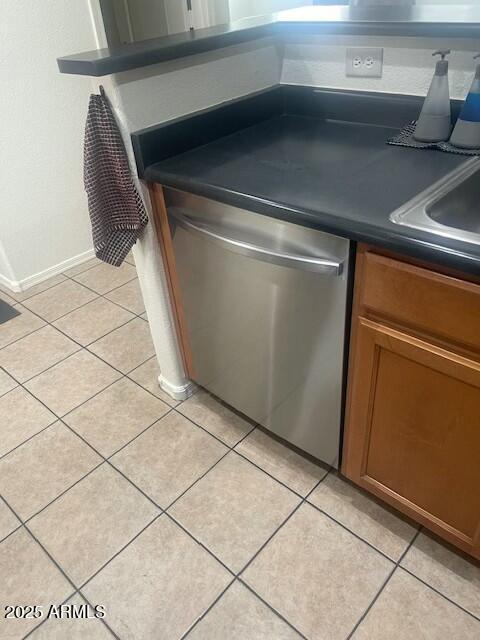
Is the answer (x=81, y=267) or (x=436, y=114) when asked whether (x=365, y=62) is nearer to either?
(x=436, y=114)

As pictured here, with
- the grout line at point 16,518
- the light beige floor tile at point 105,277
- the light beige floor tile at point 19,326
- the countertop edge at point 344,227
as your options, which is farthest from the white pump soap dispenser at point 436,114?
the light beige floor tile at point 19,326

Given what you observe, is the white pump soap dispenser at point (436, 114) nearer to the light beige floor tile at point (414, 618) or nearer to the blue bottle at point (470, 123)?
the blue bottle at point (470, 123)

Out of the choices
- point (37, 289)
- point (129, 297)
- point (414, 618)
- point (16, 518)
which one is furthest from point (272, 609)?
point (37, 289)

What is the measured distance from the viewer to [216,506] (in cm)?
152

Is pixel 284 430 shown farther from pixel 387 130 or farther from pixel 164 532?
pixel 387 130

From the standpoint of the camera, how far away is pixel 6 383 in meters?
2.07

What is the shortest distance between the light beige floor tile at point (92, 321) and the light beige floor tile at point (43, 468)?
586mm

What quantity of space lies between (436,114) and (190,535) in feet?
4.54

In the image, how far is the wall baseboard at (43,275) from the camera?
2.68 metres

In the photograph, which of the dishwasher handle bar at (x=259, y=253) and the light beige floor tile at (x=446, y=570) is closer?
the dishwasher handle bar at (x=259, y=253)

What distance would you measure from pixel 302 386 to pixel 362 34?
1.04m

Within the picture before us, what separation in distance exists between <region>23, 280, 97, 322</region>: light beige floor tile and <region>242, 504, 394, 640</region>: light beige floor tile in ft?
5.36

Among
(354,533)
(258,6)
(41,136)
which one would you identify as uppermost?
(258,6)

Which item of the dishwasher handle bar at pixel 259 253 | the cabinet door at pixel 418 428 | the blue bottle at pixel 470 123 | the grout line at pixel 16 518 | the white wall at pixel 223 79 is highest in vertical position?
the white wall at pixel 223 79
